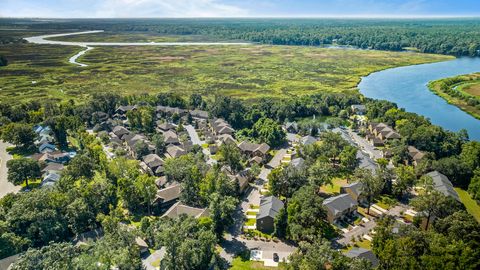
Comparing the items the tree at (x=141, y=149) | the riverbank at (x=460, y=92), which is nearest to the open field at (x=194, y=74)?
the riverbank at (x=460, y=92)

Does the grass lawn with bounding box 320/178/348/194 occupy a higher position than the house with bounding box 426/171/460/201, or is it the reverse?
the house with bounding box 426/171/460/201

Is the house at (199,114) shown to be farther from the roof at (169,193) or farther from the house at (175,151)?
the roof at (169,193)

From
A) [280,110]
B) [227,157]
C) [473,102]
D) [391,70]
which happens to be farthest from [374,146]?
[391,70]

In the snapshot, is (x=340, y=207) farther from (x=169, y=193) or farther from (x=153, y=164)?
(x=153, y=164)

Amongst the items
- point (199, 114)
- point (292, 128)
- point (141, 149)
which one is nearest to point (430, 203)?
point (292, 128)

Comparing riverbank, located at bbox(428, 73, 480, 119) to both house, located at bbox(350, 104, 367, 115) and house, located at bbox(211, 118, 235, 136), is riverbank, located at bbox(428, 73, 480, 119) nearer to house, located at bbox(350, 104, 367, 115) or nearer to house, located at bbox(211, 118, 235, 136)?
house, located at bbox(350, 104, 367, 115)

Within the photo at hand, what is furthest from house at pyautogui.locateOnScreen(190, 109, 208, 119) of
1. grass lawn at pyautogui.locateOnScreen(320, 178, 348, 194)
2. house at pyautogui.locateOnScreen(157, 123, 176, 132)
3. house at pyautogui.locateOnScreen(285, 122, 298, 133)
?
grass lawn at pyautogui.locateOnScreen(320, 178, 348, 194)

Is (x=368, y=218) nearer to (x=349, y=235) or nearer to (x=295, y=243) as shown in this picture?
(x=349, y=235)
